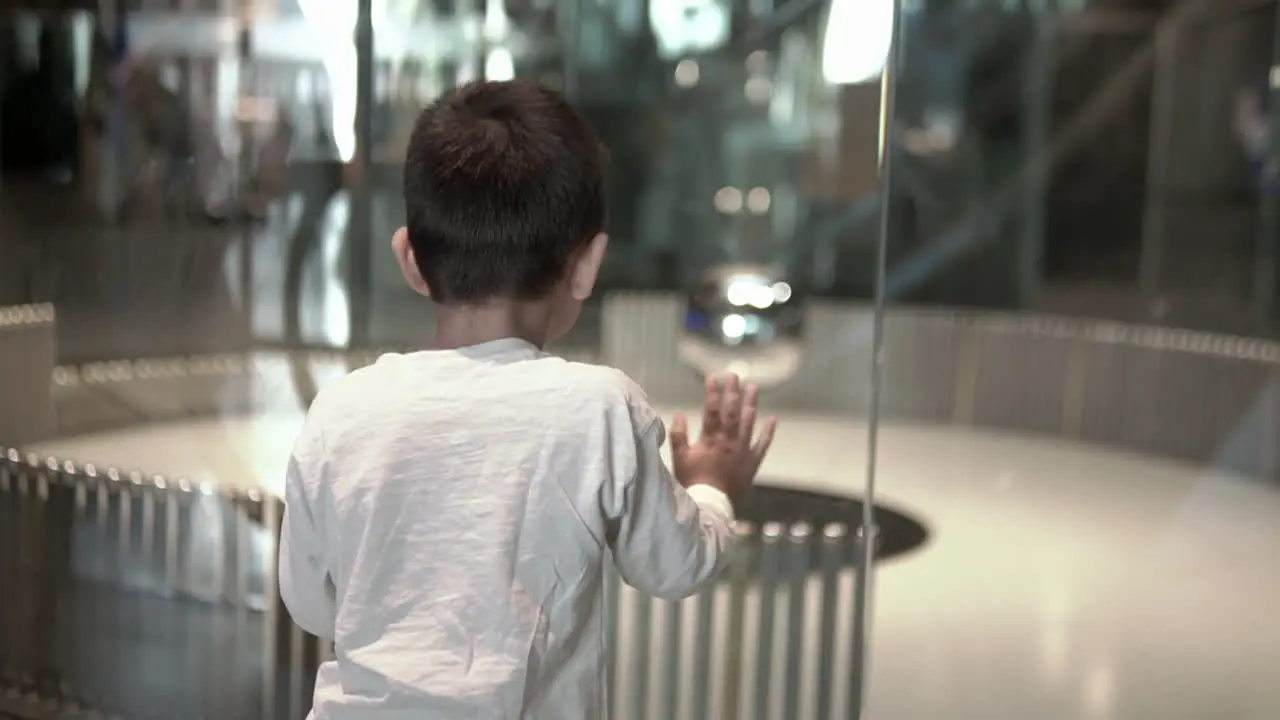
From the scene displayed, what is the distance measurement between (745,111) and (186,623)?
4806 mm

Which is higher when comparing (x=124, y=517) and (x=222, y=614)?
(x=124, y=517)

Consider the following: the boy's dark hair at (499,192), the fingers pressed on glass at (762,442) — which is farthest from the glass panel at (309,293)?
the boy's dark hair at (499,192)

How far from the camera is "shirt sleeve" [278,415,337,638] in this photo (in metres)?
1.27

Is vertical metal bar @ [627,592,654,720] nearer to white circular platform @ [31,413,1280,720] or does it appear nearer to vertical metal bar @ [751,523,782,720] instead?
vertical metal bar @ [751,523,782,720]

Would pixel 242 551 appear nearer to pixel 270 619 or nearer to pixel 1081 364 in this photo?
pixel 270 619

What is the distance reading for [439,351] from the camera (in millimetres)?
1281

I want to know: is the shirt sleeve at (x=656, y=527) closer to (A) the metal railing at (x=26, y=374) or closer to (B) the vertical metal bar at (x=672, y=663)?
(B) the vertical metal bar at (x=672, y=663)

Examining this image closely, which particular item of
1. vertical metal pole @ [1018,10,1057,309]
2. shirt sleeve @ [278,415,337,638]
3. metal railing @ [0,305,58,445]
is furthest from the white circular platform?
vertical metal pole @ [1018,10,1057,309]

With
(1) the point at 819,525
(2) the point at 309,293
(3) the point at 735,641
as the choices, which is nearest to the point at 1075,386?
(2) the point at 309,293

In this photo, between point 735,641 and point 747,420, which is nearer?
point 747,420

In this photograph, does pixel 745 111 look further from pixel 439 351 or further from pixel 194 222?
pixel 439 351

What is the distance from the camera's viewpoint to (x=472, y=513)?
124cm

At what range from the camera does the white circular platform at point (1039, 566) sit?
9.43 feet

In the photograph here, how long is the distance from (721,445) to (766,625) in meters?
0.80
